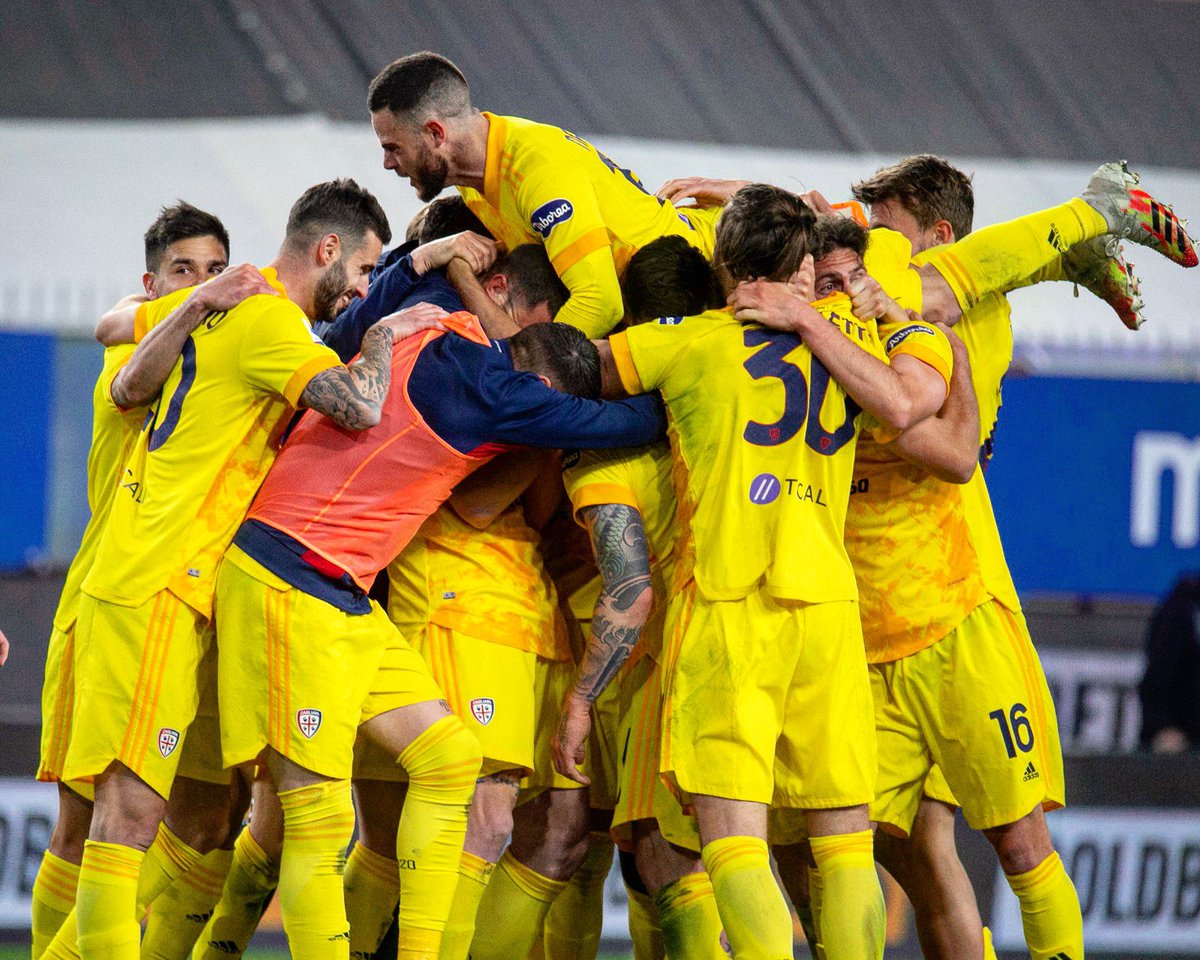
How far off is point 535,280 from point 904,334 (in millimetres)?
1112

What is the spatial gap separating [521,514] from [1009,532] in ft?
17.4

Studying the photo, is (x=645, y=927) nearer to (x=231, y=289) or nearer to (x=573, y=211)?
(x=573, y=211)

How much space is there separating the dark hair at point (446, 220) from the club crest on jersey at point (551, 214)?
65cm

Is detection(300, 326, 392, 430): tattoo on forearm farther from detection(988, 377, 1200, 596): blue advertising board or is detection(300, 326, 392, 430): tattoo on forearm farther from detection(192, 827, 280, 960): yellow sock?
detection(988, 377, 1200, 596): blue advertising board

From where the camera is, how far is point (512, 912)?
4473 mm

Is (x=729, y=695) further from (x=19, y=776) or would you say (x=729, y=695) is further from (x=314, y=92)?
(x=314, y=92)

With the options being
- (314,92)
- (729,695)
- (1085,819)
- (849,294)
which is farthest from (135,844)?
(314,92)

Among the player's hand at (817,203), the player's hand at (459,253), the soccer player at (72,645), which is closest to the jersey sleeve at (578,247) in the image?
the player's hand at (459,253)

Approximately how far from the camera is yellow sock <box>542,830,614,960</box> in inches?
192

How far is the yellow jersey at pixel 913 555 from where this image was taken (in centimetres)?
440

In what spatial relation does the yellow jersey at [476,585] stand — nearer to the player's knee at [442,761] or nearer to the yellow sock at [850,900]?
the player's knee at [442,761]

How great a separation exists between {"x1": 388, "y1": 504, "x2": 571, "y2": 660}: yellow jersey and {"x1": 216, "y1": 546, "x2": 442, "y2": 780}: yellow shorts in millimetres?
314

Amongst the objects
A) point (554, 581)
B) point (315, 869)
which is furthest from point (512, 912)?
point (554, 581)

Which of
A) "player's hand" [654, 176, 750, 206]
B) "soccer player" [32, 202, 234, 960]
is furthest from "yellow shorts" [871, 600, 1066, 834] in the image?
"soccer player" [32, 202, 234, 960]
